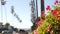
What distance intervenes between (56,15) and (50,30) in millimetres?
411

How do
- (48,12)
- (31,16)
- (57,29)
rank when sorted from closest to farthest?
(57,29)
(48,12)
(31,16)

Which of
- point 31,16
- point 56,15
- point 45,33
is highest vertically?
point 56,15

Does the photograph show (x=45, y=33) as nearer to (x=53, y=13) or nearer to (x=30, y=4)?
(x=53, y=13)

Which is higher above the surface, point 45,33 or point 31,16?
point 45,33

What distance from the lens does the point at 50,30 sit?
22.3ft

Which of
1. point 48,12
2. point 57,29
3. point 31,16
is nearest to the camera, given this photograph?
point 57,29

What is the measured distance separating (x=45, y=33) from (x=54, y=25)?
0.39 meters

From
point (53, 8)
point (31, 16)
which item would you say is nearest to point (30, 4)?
point (31, 16)

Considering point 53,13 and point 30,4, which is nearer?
point 53,13

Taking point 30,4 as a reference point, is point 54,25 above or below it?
above

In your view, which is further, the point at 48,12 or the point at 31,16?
the point at 31,16

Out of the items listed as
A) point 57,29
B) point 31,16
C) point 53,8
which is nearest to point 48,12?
point 53,8

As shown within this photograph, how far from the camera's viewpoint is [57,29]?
22.0 feet

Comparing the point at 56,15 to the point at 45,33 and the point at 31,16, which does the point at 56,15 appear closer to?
the point at 45,33
